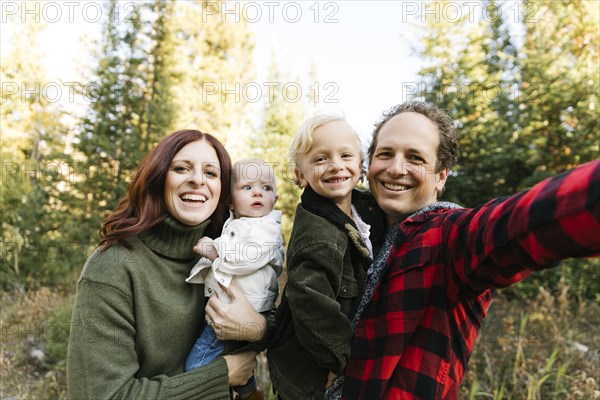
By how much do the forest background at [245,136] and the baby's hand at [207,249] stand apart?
82.1 inches

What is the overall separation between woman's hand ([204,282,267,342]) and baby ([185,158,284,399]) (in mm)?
55

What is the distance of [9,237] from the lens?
10.4 metres

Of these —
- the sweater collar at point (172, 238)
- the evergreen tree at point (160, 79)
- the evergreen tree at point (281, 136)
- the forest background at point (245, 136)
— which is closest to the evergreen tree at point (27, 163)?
the forest background at point (245, 136)

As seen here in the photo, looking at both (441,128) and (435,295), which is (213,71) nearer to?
(441,128)

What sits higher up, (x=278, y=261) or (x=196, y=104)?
(x=196, y=104)

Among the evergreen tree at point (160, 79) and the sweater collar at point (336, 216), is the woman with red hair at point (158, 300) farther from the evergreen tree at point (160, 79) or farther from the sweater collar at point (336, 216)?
the evergreen tree at point (160, 79)

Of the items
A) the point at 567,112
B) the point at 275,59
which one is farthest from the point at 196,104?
the point at 567,112

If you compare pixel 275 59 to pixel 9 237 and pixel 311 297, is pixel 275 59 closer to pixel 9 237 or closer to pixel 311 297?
pixel 9 237

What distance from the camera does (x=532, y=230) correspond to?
96 centimetres

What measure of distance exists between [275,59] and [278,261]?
60.7ft

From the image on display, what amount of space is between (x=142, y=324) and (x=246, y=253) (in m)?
0.51

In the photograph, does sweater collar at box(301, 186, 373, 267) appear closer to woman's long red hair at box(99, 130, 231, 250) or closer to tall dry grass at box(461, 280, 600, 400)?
woman's long red hair at box(99, 130, 231, 250)

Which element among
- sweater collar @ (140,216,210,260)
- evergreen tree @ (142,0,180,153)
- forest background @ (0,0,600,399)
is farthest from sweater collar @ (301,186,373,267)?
evergreen tree @ (142,0,180,153)

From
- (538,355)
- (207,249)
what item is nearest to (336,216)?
(207,249)
